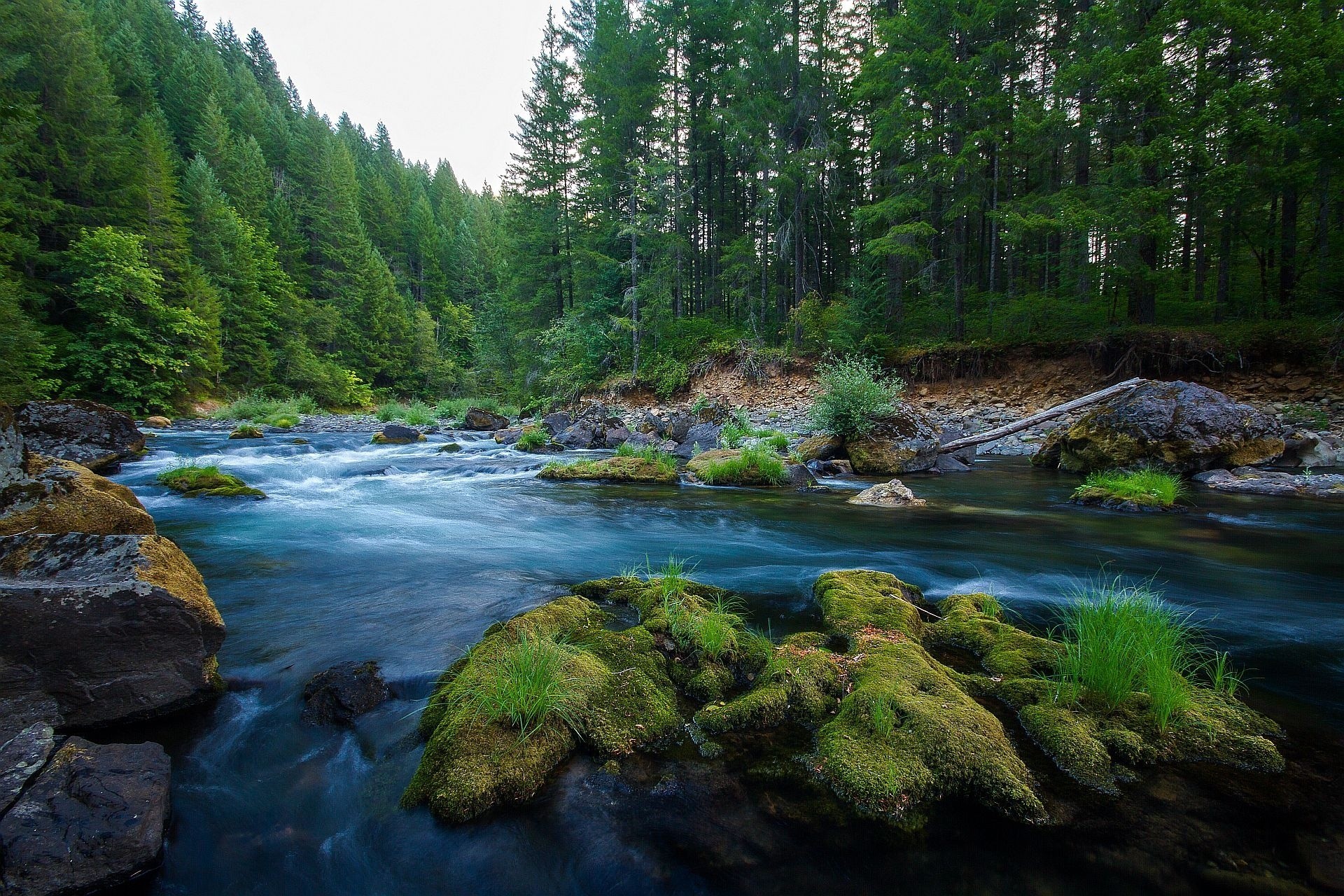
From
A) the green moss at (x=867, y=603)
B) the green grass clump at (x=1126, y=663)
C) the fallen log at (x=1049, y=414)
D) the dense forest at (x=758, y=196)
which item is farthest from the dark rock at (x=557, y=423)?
the green grass clump at (x=1126, y=663)

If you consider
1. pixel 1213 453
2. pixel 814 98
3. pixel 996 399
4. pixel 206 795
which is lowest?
pixel 206 795

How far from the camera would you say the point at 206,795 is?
98.7 inches

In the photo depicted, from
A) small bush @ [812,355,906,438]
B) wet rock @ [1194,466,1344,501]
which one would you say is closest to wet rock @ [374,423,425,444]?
small bush @ [812,355,906,438]

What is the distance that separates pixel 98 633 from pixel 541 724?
8.02ft

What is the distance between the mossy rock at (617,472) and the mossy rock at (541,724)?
781cm

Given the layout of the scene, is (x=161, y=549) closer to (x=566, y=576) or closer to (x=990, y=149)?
(x=566, y=576)

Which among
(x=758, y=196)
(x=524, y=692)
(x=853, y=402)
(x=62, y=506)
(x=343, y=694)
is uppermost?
(x=758, y=196)

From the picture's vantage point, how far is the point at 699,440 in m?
15.4

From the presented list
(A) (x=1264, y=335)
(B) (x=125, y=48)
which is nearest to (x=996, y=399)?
(A) (x=1264, y=335)

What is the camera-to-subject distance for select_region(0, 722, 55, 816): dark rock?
196 cm

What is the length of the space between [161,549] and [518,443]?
1314 centimetres

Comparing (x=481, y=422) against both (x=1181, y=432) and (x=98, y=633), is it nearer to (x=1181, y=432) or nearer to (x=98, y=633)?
(x=98, y=633)

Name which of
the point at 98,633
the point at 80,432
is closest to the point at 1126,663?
the point at 98,633

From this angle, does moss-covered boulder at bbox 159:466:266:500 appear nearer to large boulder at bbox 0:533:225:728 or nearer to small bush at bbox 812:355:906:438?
large boulder at bbox 0:533:225:728
